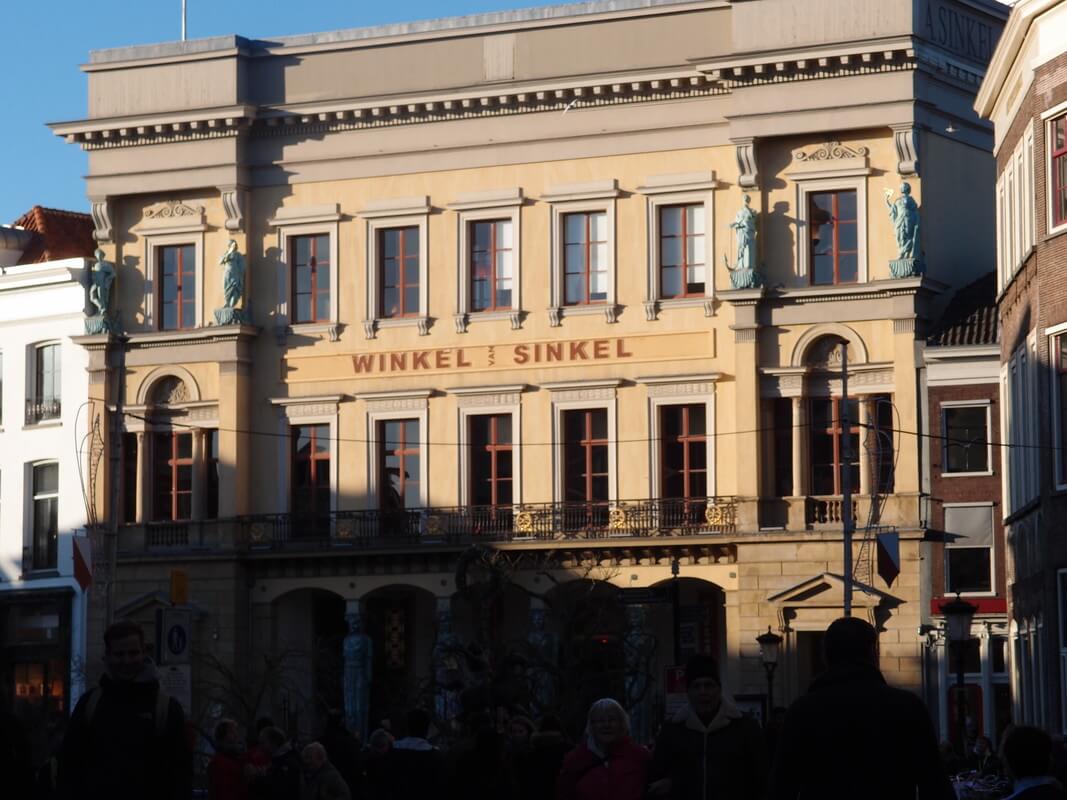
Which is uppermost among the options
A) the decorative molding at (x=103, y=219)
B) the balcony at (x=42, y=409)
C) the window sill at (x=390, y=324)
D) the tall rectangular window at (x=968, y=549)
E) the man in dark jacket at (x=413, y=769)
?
the decorative molding at (x=103, y=219)

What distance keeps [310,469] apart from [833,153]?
14.6 m

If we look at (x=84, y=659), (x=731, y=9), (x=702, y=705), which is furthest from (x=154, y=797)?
(x=84, y=659)

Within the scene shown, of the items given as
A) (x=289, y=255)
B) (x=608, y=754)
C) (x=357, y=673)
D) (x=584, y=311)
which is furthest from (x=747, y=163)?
(x=608, y=754)

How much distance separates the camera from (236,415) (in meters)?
59.6

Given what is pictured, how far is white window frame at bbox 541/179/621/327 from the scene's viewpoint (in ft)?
186

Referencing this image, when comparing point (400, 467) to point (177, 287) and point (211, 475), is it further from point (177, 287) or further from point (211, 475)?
point (177, 287)

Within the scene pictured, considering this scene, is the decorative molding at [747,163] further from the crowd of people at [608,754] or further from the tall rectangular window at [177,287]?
the crowd of people at [608,754]

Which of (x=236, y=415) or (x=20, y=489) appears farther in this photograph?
(x=20, y=489)

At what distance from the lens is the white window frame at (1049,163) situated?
34.3 meters

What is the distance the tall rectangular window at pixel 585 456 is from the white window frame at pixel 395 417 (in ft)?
11.3

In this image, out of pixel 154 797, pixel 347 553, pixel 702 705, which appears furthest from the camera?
pixel 347 553

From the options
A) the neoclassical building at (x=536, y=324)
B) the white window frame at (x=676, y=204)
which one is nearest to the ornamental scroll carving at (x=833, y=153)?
the neoclassical building at (x=536, y=324)

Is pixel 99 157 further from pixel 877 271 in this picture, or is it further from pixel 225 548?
pixel 877 271

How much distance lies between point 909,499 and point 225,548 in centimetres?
1634
